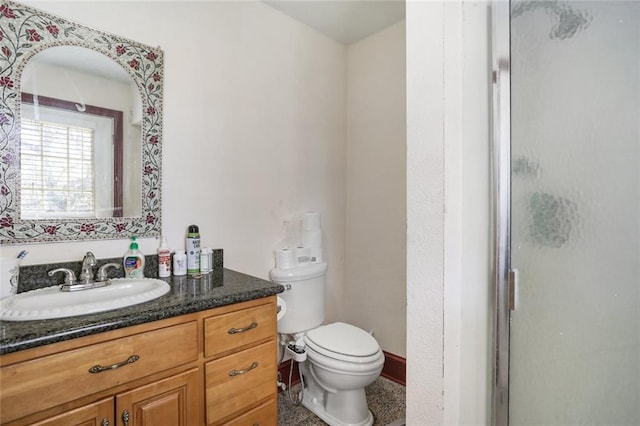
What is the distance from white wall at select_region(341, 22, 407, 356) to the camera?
2121 millimetres

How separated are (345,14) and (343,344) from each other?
1.96 m

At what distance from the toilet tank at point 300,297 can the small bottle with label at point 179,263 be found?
56 centimetres

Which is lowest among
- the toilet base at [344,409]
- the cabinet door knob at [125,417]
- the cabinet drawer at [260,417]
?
the toilet base at [344,409]

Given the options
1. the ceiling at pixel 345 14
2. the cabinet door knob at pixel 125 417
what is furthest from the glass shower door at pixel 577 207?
the ceiling at pixel 345 14

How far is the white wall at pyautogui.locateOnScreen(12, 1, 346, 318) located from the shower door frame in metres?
1.35

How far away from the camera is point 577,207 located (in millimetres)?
811

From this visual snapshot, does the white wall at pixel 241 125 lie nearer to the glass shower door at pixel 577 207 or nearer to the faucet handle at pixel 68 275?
the faucet handle at pixel 68 275

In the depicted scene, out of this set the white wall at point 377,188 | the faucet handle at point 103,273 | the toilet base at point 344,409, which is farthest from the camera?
the white wall at point 377,188

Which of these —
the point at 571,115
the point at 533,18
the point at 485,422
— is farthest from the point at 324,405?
the point at 533,18

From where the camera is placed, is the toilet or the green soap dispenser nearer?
the green soap dispenser

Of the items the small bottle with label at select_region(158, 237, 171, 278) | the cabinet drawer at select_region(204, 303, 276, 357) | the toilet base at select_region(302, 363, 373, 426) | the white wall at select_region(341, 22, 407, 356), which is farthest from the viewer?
the white wall at select_region(341, 22, 407, 356)

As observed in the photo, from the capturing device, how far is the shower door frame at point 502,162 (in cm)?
82

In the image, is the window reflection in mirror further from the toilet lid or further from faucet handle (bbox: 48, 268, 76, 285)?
the toilet lid

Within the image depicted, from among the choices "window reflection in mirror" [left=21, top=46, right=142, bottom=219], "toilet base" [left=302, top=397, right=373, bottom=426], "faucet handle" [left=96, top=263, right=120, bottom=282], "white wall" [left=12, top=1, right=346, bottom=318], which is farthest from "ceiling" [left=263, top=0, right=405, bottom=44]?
"toilet base" [left=302, top=397, right=373, bottom=426]
